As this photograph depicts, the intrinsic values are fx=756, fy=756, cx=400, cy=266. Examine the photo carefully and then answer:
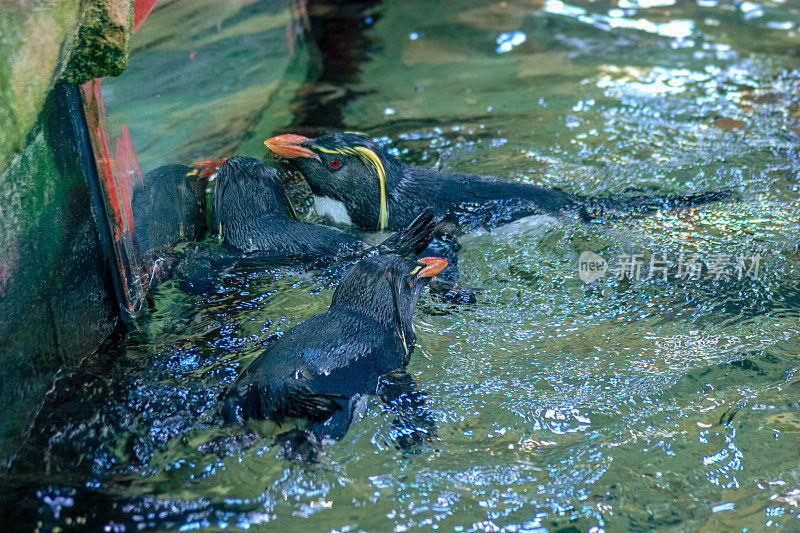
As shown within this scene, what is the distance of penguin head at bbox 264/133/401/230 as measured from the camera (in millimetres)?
3814

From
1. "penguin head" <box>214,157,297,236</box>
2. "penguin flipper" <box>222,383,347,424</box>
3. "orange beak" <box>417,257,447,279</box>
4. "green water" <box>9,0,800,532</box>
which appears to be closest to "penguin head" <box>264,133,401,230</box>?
"penguin head" <box>214,157,297,236</box>

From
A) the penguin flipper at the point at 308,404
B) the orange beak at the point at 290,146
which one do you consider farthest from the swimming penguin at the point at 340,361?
the orange beak at the point at 290,146

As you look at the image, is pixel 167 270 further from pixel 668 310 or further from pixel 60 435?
pixel 668 310

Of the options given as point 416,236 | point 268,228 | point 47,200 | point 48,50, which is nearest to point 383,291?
point 416,236

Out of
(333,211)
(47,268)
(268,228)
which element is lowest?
(333,211)

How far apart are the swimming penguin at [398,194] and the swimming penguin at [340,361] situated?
827 millimetres

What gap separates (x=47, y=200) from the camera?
2.72 metres

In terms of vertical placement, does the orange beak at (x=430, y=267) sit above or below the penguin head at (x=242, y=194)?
below

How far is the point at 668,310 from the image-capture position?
3299 mm

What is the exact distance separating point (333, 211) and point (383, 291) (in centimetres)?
123

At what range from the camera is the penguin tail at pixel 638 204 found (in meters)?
3.99

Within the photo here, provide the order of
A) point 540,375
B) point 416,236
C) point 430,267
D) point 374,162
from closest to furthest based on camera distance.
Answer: point 540,375, point 430,267, point 416,236, point 374,162

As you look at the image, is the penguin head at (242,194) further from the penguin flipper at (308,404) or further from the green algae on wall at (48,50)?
the penguin flipper at (308,404)

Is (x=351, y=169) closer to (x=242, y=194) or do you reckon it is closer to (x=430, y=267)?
(x=242, y=194)
